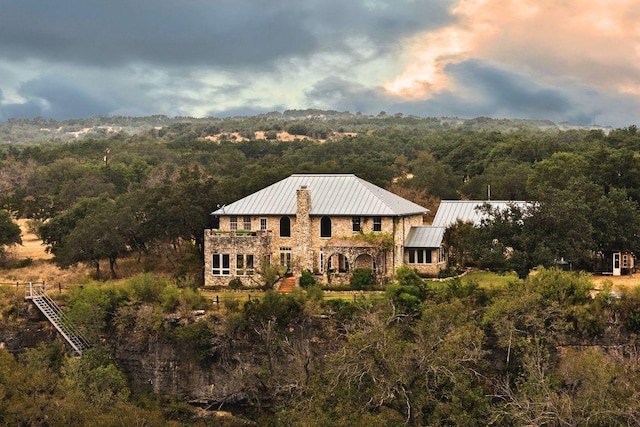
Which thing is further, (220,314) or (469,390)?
(220,314)

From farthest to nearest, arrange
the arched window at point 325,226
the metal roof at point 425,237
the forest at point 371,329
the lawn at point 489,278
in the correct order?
the metal roof at point 425,237, the arched window at point 325,226, the lawn at point 489,278, the forest at point 371,329

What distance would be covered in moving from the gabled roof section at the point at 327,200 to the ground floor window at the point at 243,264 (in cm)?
292

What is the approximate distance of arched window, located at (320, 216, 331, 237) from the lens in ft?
158

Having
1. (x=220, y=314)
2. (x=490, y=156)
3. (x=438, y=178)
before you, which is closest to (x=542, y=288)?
(x=220, y=314)

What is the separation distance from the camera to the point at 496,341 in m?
38.0

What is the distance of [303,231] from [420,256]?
22.8 feet

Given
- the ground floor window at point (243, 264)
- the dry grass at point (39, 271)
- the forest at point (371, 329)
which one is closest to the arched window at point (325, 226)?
the ground floor window at point (243, 264)

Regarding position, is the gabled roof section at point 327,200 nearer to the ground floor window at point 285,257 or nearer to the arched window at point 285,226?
the arched window at point 285,226

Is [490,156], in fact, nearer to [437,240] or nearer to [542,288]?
[437,240]

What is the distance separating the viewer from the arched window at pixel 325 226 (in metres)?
48.2

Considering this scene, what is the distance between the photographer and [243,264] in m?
47.6

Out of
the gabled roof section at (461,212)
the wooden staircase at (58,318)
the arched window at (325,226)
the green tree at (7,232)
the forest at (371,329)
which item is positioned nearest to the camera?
the forest at (371,329)

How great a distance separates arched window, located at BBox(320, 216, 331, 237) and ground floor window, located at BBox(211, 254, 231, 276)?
5.53 meters

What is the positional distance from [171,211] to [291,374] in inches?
702
